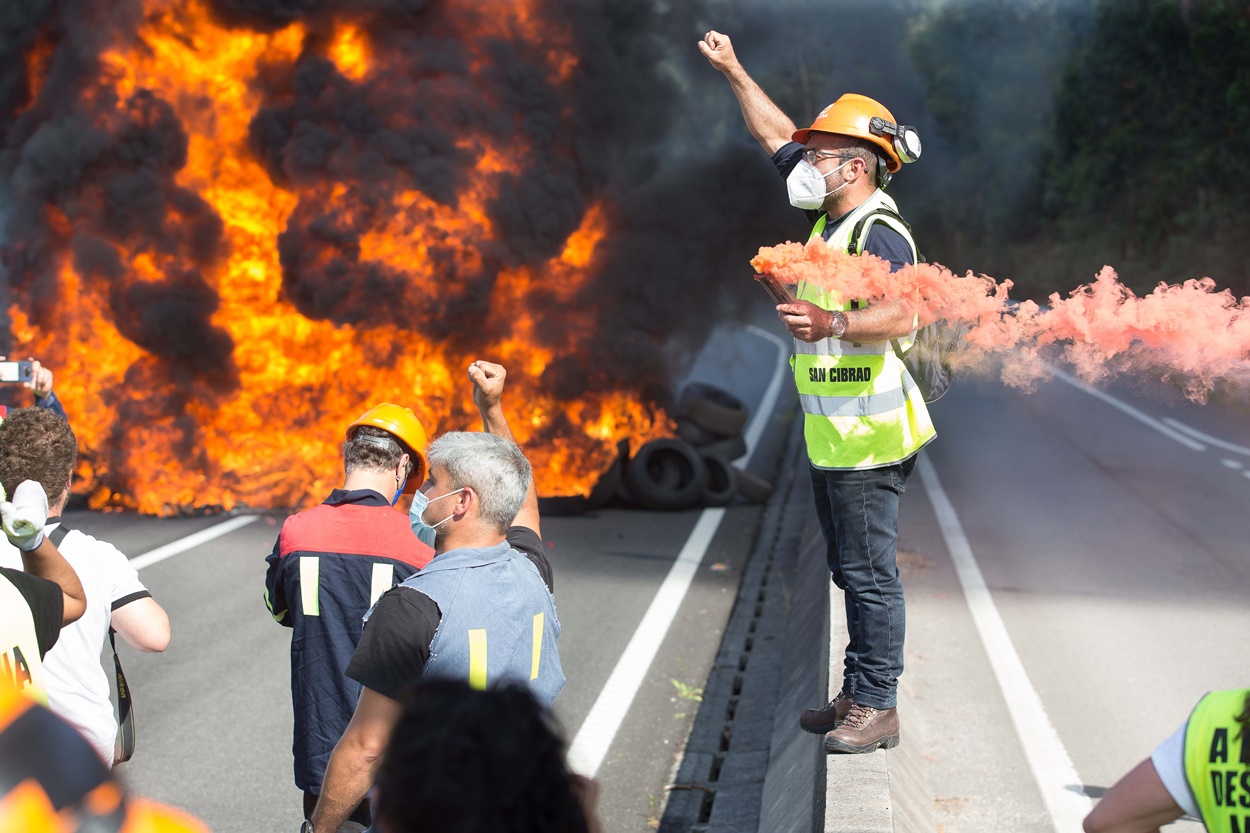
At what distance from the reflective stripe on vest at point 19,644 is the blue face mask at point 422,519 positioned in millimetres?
1044

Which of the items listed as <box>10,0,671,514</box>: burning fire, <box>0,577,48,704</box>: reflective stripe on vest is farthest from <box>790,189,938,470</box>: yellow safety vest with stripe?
<box>10,0,671,514</box>: burning fire

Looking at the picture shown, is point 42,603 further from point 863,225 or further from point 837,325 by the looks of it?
point 863,225

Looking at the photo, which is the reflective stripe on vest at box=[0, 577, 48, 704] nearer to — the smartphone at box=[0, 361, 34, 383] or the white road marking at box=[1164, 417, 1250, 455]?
the smartphone at box=[0, 361, 34, 383]

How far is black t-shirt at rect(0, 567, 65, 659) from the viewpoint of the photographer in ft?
9.95

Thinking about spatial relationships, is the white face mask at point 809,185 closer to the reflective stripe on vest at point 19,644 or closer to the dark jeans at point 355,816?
the dark jeans at point 355,816

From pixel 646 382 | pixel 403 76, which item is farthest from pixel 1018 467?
pixel 403 76

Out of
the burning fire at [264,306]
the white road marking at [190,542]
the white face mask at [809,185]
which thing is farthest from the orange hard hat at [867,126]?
the burning fire at [264,306]

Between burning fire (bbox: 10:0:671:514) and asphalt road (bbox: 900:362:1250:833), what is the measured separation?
4.66 meters

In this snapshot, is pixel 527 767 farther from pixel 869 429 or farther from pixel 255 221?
pixel 255 221

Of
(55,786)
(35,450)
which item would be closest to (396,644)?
(55,786)

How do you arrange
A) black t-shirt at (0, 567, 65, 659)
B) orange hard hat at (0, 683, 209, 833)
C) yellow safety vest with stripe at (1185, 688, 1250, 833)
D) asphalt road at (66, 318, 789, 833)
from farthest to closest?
asphalt road at (66, 318, 789, 833), black t-shirt at (0, 567, 65, 659), yellow safety vest with stripe at (1185, 688, 1250, 833), orange hard hat at (0, 683, 209, 833)

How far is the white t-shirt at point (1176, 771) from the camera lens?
2281 mm

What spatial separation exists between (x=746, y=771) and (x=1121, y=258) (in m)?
33.7

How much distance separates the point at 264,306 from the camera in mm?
13945
